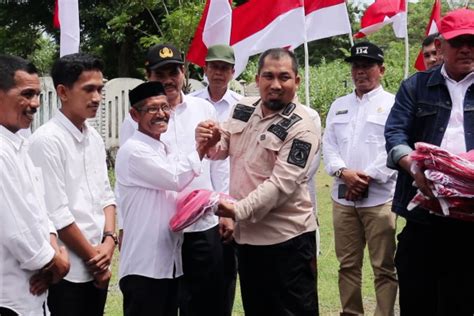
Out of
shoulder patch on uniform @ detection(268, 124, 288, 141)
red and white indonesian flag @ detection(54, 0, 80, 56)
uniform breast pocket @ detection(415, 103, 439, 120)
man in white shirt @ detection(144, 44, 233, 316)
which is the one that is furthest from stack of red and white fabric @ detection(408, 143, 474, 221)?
red and white indonesian flag @ detection(54, 0, 80, 56)

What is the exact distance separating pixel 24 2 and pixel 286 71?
1775 centimetres

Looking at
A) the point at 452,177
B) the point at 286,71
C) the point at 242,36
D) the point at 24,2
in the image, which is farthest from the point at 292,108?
the point at 24,2

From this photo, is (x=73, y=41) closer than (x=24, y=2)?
Yes

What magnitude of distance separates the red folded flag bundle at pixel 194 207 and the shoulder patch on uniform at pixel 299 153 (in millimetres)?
406

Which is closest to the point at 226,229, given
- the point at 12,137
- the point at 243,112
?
the point at 243,112

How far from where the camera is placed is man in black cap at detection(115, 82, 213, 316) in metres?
3.82

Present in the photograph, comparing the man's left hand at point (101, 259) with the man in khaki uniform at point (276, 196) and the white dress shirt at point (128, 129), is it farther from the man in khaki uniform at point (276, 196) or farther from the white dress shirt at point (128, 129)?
the white dress shirt at point (128, 129)

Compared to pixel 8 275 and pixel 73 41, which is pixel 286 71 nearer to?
pixel 8 275

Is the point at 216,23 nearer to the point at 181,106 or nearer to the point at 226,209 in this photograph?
the point at 181,106

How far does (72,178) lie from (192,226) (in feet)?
3.28

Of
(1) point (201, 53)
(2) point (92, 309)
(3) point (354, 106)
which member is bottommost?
(2) point (92, 309)

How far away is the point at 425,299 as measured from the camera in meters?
3.82

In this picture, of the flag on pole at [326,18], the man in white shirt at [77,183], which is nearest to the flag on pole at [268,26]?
the flag on pole at [326,18]

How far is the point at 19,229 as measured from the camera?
2906 millimetres
